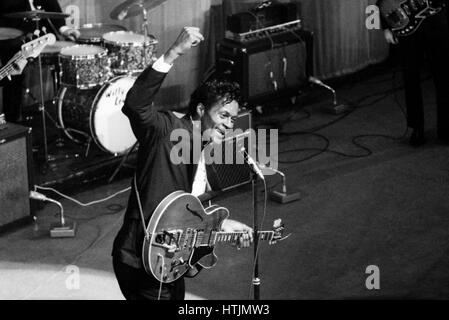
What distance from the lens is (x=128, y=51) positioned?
7.87 m

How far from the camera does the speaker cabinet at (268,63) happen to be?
8.91m

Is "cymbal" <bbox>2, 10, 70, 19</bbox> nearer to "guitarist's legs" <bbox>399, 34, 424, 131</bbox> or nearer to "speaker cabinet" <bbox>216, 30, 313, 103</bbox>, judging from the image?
"speaker cabinet" <bbox>216, 30, 313, 103</bbox>

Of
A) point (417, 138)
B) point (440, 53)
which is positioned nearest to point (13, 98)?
point (417, 138)

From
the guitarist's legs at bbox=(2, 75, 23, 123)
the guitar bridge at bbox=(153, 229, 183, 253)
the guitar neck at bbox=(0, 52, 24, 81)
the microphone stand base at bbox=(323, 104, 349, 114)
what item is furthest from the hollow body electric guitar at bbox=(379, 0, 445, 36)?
the guitar bridge at bbox=(153, 229, 183, 253)

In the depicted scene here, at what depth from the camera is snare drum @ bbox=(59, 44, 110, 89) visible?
7.61 meters

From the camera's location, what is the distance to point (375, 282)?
6074mm

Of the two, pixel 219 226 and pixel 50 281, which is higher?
pixel 219 226

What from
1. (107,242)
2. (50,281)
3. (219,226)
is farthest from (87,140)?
(219,226)

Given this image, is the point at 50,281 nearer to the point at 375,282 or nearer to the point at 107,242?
the point at 107,242

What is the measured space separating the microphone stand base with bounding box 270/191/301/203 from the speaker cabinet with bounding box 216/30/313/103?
1.80m

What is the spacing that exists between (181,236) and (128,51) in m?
3.62

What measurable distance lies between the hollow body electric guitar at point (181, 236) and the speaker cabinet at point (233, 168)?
2427mm

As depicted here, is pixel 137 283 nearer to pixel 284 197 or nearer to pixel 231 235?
pixel 231 235
